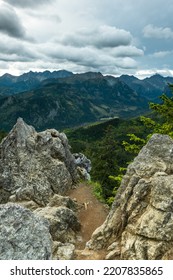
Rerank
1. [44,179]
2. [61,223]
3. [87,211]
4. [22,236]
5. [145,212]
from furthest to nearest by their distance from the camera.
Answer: [44,179]
[87,211]
[61,223]
[145,212]
[22,236]

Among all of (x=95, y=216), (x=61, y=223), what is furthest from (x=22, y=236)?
(x=95, y=216)

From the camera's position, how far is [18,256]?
15586mm

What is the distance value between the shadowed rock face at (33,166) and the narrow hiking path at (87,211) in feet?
5.59

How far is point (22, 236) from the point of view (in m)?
16.3

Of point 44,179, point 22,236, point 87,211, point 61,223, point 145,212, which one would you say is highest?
point 145,212

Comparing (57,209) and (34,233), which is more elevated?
(34,233)

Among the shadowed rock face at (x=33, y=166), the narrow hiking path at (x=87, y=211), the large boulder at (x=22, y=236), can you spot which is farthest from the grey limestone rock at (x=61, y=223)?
the large boulder at (x=22, y=236)

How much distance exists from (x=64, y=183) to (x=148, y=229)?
20.2m

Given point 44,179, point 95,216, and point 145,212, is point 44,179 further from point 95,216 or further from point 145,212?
point 145,212

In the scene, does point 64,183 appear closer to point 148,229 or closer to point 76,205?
point 76,205

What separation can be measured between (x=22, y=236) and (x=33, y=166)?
21.1 metres

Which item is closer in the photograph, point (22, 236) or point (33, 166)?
point (22, 236)

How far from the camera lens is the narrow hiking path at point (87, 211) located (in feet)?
93.8
